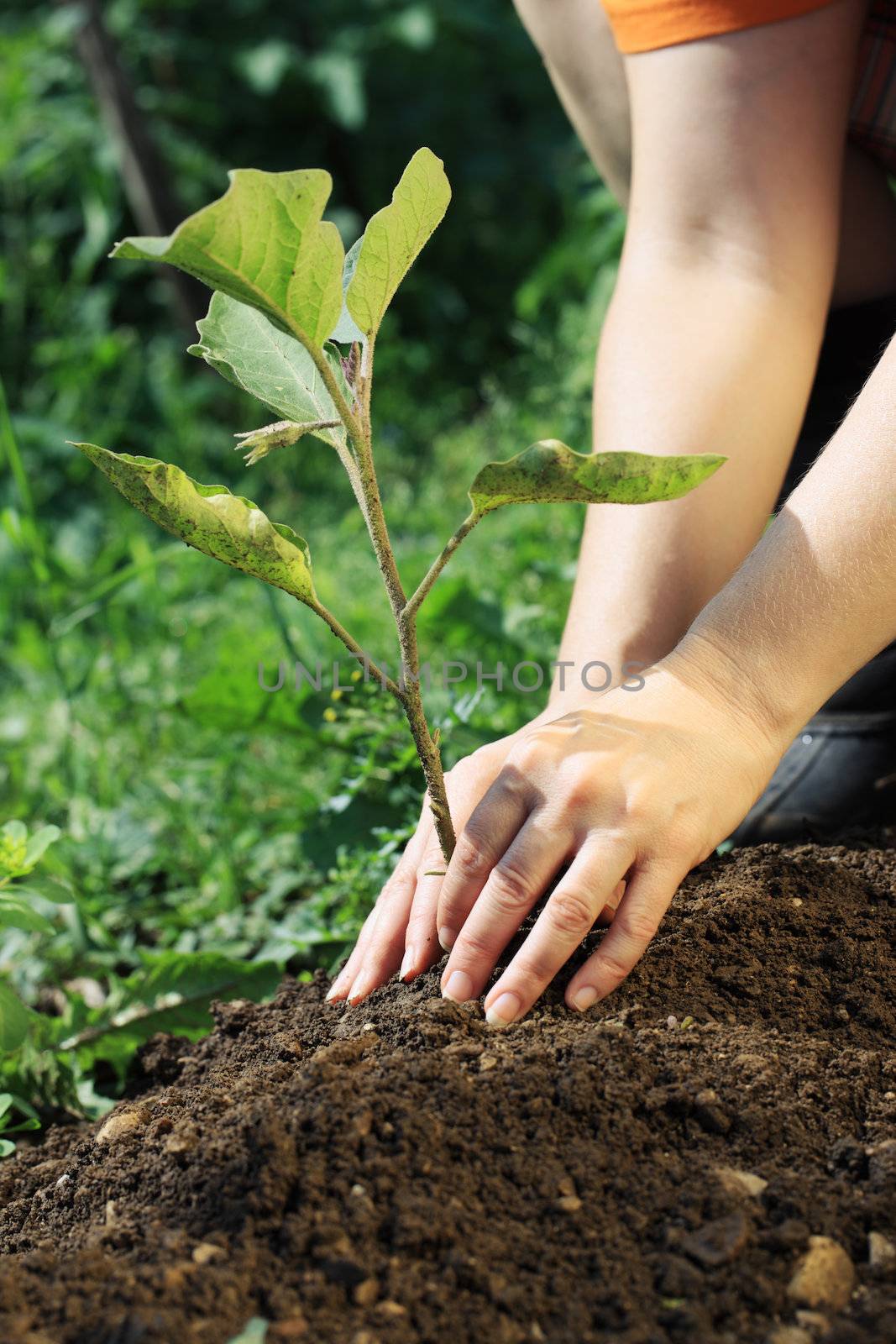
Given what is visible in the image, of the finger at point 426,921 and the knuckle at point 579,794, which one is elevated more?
the knuckle at point 579,794

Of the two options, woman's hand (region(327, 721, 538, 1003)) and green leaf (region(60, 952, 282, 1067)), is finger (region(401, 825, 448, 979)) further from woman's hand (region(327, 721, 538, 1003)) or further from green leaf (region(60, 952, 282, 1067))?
green leaf (region(60, 952, 282, 1067))

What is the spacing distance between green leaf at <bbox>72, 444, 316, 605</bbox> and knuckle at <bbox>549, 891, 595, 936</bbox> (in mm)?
427

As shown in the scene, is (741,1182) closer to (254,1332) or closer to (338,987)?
(254,1332)

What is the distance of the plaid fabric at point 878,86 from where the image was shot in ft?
6.67

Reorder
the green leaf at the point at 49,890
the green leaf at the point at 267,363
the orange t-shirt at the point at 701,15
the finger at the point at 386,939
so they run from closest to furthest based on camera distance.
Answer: the green leaf at the point at 267,363
the finger at the point at 386,939
the green leaf at the point at 49,890
the orange t-shirt at the point at 701,15

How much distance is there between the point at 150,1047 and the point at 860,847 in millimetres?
1003

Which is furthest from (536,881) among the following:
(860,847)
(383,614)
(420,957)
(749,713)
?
(383,614)

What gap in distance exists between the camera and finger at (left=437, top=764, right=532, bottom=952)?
132 centimetres

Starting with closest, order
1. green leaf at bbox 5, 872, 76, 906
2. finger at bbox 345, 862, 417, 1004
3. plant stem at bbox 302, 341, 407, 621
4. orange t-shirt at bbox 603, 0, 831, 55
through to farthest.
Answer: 1. plant stem at bbox 302, 341, 407, 621
2. finger at bbox 345, 862, 417, 1004
3. green leaf at bbox 5, 872, 76, 906
4. orange t-shirt at bbox 603, 0, 831, 55

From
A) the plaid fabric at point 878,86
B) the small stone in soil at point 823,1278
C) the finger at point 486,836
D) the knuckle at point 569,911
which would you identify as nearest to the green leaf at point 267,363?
the finger at point 486,836

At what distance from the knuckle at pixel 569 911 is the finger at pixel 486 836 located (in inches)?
3.8

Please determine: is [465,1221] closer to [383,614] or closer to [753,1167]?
[753,1167]

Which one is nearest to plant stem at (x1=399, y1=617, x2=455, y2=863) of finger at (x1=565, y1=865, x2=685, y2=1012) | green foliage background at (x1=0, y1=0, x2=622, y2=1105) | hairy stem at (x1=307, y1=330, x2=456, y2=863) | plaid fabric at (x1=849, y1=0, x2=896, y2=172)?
hairy stem at (x1=307, y1=330, x2=456, y2=863)

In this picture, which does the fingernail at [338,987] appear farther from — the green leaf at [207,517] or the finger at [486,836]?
the green leaf at [207,517]
